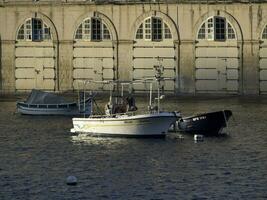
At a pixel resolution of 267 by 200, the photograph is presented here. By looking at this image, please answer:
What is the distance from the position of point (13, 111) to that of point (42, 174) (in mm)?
37849

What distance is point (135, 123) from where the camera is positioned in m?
71.7

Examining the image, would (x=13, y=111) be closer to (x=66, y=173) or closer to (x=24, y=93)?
(x=24, y=93)

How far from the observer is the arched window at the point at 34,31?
110 m

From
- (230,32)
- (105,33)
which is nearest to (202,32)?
(230,32)

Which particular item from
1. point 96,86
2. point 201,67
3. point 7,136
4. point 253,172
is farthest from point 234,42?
point 253,172

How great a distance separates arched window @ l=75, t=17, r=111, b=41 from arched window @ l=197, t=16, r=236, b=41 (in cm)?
1101

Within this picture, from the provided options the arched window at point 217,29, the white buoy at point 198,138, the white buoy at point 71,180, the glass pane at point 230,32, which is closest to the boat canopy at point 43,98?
the arched window at point 217,29

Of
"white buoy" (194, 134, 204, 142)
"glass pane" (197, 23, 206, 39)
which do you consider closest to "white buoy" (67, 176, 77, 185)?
"white buoy" (194, 134, 204, 142)

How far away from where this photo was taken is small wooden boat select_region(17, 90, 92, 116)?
89875 mm

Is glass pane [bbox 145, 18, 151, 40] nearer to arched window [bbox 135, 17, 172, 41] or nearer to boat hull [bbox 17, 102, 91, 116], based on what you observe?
arched window [bbox 135, 17, 172, 41]

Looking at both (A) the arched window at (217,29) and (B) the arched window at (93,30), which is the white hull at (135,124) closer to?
(A) the arched window at (217,29)

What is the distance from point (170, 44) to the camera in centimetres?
10644

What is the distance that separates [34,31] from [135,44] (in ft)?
39.0

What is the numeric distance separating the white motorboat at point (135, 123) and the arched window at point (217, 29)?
33.0m
